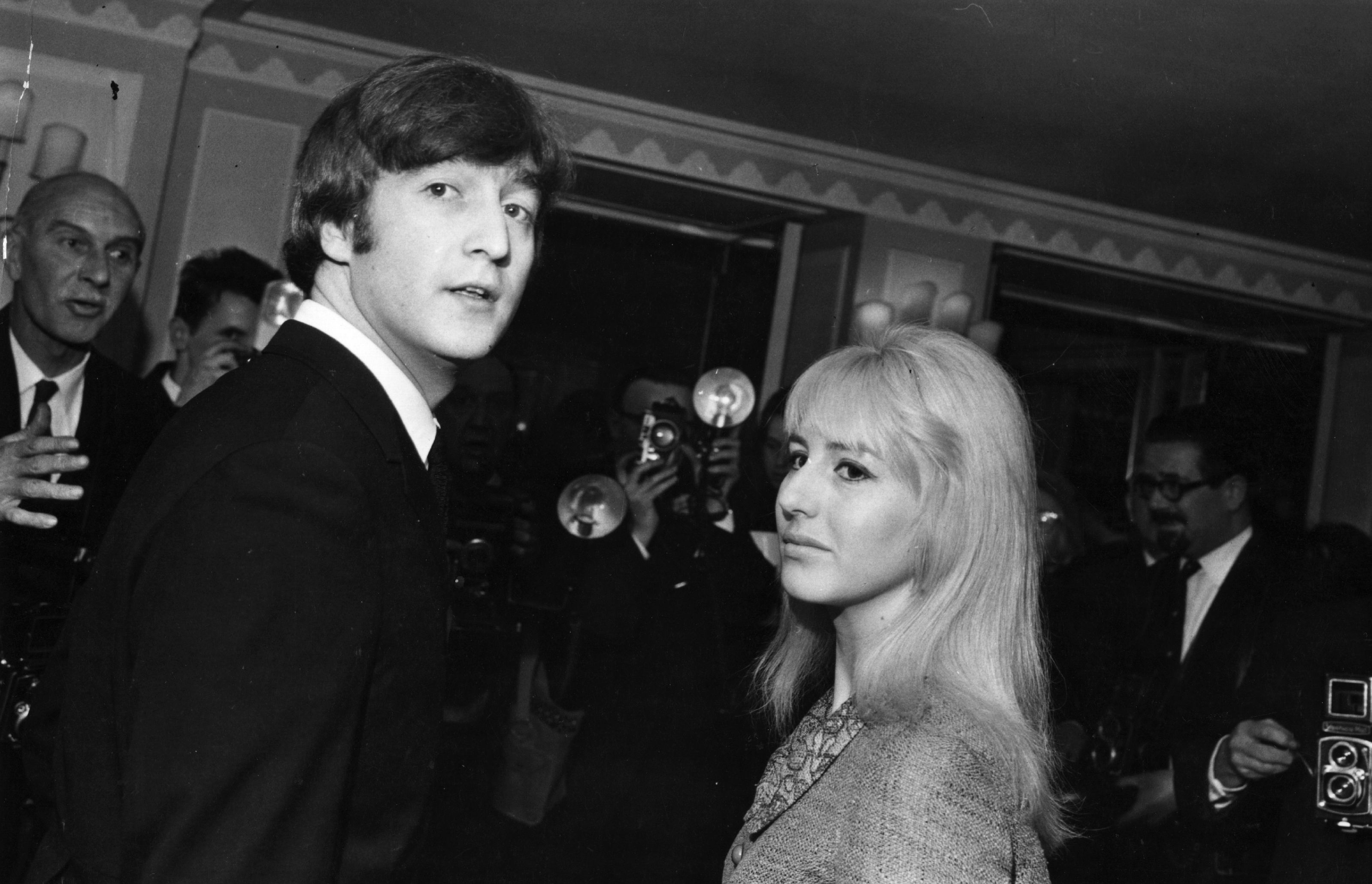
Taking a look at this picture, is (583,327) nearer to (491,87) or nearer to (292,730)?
(491,87)

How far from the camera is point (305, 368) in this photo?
3.60ft

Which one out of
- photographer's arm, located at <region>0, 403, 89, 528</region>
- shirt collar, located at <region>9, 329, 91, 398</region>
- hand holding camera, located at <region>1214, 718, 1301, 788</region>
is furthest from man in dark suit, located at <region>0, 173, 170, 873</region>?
hand holding camera, located at <region>1214, 718, 1301, 788</region>

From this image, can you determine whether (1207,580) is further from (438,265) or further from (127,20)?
(127,20)

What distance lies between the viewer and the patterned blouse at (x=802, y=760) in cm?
137

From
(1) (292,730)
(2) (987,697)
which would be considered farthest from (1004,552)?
(1) (292,730)

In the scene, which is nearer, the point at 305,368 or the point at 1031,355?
the point at 305,368

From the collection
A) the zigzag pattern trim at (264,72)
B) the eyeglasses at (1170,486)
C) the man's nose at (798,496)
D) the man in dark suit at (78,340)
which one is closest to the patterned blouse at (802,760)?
the man's nose at (798,496)

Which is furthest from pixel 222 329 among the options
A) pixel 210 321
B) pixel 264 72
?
pixel 264 72

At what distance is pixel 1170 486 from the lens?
3311 mm

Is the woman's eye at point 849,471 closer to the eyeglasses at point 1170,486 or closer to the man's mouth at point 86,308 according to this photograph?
the man's mouth at point 86,308

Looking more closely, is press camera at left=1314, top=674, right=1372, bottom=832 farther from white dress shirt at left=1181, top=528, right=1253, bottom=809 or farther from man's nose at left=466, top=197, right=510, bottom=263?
man's nose at left=466, top=197, right=510, bottom=263

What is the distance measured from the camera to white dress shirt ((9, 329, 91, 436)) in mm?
2668

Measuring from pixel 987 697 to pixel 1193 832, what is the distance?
1.79m

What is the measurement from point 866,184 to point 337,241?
16.5 ft
